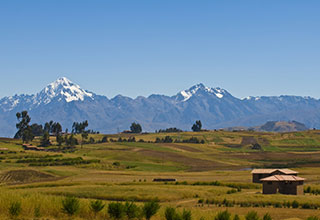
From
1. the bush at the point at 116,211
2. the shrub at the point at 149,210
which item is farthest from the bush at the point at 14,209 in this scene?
the shrub at the point at 149,210

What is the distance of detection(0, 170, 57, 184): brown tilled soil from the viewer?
356ft

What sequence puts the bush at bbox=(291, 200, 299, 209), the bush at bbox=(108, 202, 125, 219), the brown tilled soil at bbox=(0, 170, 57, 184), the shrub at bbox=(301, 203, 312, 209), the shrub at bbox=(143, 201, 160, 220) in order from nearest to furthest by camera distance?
the bush at bbox=(108, 202, 125, 219) < the shrub at bbox=(143, 201, 160, 220) < the shrub at bbox=(301, 203, 312, 209) < the bush at bbox=(291, 200, 299, 209) < the brown tilled soil at bbox=(0, 170, 57, 184)

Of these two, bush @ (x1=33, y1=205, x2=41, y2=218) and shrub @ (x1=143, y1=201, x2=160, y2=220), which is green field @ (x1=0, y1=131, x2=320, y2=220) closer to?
bush @ (x1=33, y1=205, x2=41, y2=218)

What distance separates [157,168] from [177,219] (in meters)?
119

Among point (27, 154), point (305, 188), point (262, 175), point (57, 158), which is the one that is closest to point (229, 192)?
point (305, 188)

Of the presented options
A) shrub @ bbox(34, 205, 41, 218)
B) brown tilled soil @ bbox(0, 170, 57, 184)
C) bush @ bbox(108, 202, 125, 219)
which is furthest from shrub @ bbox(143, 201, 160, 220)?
brown tilled soil @ bbox(0, 170, 57, 184)

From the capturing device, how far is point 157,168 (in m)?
155

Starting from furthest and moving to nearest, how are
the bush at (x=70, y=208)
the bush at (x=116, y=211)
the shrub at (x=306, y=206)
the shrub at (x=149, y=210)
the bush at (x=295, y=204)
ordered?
the bush at (x=295, y=204)
the shrub at (x=306, y=206)
the shrub at (x=149, y=210)
the bush at (x=116, y=211)
the bush at (x=70, y=208)

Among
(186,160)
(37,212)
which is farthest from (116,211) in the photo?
(186,160)

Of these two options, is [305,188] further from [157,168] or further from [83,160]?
[83,160]

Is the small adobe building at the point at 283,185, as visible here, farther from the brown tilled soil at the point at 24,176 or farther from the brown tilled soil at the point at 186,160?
the brown tilled soil at the point at 186,160

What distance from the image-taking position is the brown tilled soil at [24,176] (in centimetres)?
10838

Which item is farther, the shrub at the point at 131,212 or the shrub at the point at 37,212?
the shrub at the point at 131,212

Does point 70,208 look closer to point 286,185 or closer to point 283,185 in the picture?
point 286,185
